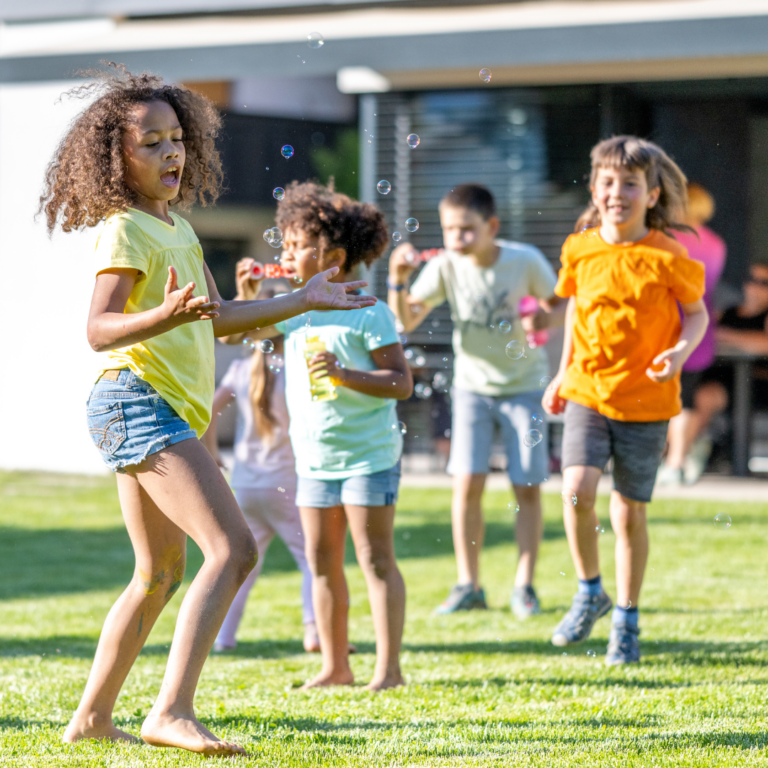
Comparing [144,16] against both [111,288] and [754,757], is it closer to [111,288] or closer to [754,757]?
[111,288]

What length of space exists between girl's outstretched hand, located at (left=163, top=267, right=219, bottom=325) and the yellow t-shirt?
25cm

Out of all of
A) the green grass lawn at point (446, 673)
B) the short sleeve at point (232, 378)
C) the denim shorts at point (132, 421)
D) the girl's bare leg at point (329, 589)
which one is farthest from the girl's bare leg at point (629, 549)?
the denim shorts at point (132, 421)

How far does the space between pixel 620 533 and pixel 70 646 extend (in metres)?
2.01

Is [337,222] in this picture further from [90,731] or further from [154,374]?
[90,731]

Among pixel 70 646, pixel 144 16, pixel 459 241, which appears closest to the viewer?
pixel 70 646

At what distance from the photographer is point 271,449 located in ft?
14.0

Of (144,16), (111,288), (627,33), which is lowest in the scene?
(111,288)

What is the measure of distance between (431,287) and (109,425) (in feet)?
7.88

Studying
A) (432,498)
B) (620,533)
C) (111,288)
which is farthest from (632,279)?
(432,498)

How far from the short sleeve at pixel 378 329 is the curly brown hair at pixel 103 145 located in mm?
724

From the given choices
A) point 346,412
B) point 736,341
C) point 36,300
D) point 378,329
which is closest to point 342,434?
point 346,412

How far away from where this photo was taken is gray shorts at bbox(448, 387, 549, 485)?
15.5 ft

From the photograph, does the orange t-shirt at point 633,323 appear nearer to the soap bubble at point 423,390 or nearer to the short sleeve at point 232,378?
the short sleeve at point 232,378

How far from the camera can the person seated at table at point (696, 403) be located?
859 cm
